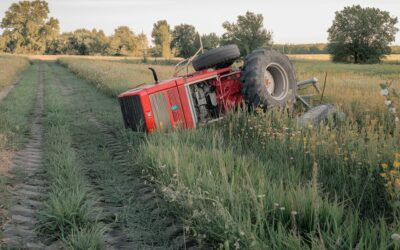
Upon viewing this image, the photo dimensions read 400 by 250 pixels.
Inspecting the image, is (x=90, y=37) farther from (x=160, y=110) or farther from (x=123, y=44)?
(x=160, y=110)

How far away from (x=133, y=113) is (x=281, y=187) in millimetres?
4342

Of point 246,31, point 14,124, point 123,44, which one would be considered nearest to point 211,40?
point 246,31

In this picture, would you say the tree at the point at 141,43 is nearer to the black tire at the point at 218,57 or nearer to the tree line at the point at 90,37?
the tree line at the point at 90,37

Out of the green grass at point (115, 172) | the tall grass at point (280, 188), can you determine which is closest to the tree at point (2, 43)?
the green grass at point (115, 172)

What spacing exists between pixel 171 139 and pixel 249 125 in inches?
49.4

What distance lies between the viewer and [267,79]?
7910mm

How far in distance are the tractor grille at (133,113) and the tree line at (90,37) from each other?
6236cm

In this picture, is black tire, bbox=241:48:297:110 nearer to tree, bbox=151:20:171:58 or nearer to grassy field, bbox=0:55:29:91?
grassy field, bbox=0:55:29:91

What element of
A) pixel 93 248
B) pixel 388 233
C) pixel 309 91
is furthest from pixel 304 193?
pixel 309 91

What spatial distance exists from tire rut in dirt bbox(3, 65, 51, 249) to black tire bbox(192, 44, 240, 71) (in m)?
3.31

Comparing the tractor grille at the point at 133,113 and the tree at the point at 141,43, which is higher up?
the tree at the point at 141,43

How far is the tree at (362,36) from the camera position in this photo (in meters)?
62.8

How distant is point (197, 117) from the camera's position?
740 cm

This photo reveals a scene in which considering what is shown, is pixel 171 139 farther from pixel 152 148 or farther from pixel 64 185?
pixel 64 185
